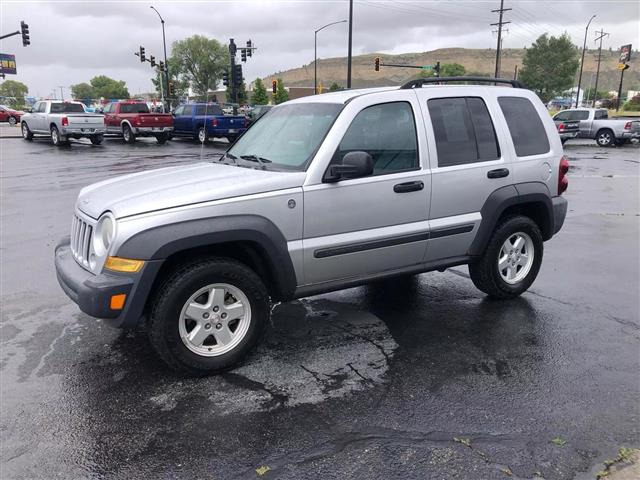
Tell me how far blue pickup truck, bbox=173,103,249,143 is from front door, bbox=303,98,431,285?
21619 mm

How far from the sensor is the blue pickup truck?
82.8ft

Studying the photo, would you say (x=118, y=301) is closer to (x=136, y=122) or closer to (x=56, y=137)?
(x=56, y=137)

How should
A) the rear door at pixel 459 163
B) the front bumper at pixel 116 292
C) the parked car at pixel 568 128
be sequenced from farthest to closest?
the parked car at pixel 568 128
the rear door at pixel 459 163
the front bumper at pixel 116 292

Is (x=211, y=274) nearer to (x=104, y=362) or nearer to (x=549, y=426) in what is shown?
(x=104, y=362)

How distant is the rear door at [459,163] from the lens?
4.49m

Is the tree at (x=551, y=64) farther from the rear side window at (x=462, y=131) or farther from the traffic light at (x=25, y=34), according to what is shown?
the rear side window at (x=462, y=131)

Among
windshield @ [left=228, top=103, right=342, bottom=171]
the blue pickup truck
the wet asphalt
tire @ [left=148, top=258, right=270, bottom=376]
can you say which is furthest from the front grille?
the blue pickup truck

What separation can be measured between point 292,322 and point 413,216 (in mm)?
1388

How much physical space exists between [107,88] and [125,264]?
577 feet

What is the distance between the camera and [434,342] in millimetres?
4336

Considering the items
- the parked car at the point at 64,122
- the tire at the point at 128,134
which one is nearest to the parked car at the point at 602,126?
the tire at the point at 128,134

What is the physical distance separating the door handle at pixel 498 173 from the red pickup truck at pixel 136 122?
23.1 meters

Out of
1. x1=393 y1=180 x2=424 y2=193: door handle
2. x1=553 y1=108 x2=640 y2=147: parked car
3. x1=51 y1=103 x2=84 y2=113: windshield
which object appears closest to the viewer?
x1=393 y1=180 x2=424 y2=193: door handle

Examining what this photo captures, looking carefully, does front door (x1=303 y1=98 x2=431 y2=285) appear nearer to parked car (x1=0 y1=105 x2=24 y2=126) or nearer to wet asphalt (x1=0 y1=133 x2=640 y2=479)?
wet asphalt (x1=0 y1=133 x2=640 y2=479)
